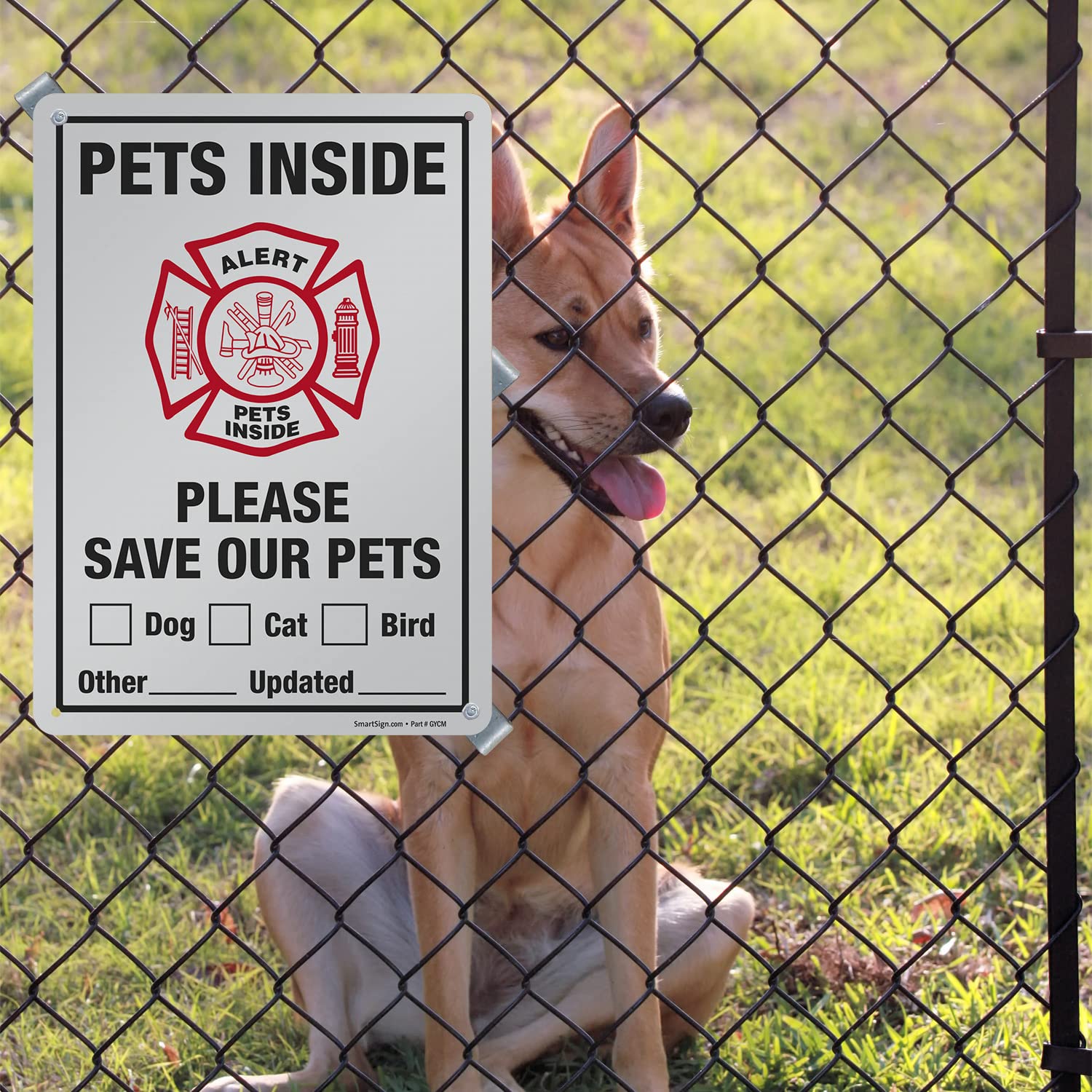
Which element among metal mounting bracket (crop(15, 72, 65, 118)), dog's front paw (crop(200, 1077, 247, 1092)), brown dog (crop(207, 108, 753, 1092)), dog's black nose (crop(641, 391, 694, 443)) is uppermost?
metal mounting bracket (crop(15, 72, 65, 118))

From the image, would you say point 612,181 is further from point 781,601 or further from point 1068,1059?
point 781,601

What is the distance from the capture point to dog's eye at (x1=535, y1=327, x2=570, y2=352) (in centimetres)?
269

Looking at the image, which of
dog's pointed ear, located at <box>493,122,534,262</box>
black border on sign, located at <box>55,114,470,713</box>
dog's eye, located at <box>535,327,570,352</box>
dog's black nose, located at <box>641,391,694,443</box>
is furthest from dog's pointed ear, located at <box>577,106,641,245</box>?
black border on sign, located at <box>55,114,470,713</box>

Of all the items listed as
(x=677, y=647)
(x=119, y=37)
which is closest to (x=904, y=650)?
(x=677, y=647)

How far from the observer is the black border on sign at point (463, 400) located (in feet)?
5.52

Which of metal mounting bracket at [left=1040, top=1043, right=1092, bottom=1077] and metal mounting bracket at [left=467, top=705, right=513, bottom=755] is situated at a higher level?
metal mounting bracket at [left=467, top=705, right=513, bottom=755]

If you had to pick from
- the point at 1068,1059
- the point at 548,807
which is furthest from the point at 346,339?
the point at 1068,1059

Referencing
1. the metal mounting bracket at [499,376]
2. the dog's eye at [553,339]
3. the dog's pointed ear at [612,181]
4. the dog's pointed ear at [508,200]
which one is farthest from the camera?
the dog's eye at [553,339]

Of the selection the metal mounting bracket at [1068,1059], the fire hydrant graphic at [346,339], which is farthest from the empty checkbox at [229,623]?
the metal mounting bracket at [1068,1059]

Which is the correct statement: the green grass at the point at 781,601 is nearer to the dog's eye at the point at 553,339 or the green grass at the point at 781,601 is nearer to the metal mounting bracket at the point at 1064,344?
the dog's eye at the point at 553,339

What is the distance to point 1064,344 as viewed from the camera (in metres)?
1.94

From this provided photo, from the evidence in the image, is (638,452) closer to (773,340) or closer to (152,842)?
(152,842)

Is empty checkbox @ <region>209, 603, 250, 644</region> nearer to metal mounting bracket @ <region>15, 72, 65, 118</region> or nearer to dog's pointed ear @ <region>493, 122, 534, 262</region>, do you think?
metal mounting bracket @ <region>15, 72, 65, 118</region>

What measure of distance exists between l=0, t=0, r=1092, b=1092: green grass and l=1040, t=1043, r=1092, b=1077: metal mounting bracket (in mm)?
251
